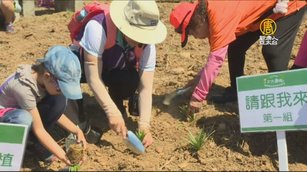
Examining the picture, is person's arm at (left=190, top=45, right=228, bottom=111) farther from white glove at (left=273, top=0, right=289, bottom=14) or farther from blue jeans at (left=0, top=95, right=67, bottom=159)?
blue jeans at (left=0, top=95, right=67, bottom=159)

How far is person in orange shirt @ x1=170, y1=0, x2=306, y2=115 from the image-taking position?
3.17m

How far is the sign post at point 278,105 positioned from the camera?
285 centimetres

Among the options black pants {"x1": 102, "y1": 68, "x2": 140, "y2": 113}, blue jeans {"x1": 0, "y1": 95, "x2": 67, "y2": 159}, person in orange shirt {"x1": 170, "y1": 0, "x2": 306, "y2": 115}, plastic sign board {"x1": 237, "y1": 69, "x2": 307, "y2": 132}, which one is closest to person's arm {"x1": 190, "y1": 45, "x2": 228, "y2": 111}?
person in orange shirt {"x1": 170, "y1": 0, "x2": 306, "y2": 115}

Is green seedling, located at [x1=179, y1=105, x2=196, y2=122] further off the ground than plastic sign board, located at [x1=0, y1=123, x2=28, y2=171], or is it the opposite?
plastic sign board, located at [x1=0, y1=123, x2=28, y2=171]

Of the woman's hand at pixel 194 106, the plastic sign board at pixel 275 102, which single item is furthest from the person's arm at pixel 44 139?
the plastic sign board at pixel 275 102

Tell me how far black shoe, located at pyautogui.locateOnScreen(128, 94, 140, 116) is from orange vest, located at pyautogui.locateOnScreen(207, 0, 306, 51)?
73 centimetres

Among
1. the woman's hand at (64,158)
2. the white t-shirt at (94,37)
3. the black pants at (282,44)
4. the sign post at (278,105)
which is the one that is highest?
the white t-shirt at (94,37)

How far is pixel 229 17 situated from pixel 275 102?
0.64 meters

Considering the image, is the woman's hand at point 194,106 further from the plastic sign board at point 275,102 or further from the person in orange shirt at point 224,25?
the plastic sign board at point 275,102

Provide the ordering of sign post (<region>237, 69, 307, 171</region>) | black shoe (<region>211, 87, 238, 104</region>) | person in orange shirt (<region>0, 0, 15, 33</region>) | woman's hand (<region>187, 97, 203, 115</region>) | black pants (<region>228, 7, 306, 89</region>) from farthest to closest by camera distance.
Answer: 1. person in orange shirt (<region>0, 0, 15, 33</region>)
2. black shoe (<region>211, 87, 238, 104</region>)
3. black pants (<region>228, 7, 306, 89</region>)
4. woman's hand (<region>187, 97, 203, 115</region>)
5. sign post (<region>237, 69, 307, 171</region>)

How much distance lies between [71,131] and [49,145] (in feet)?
1.05

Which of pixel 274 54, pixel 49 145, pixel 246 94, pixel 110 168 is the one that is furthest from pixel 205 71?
pixel 49 145

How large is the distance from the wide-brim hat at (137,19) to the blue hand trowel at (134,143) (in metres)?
0.55

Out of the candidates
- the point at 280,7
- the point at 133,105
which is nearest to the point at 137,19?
the point at 133,105
